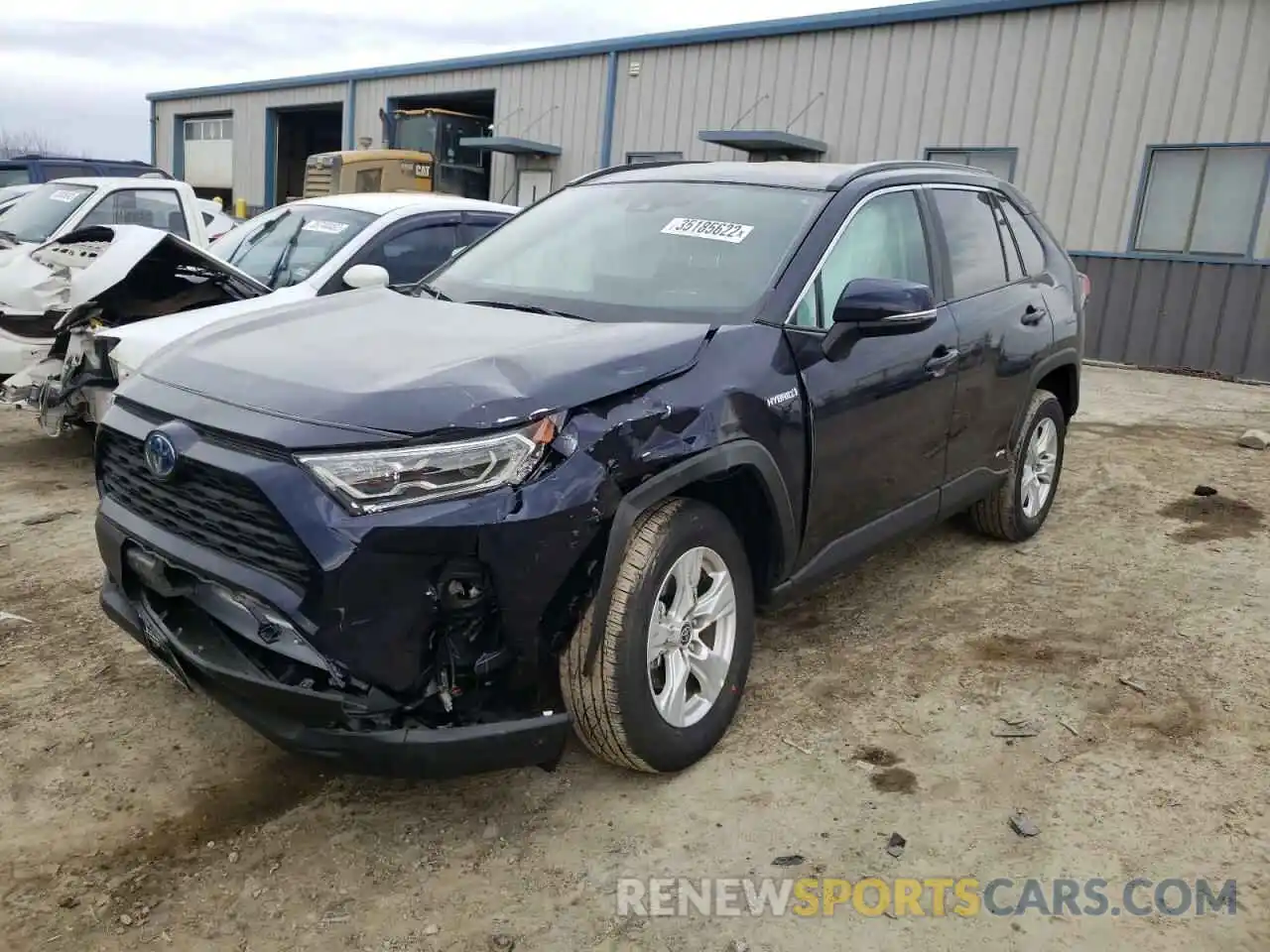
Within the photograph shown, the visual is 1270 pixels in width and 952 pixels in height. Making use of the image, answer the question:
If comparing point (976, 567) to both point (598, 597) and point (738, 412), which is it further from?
point (598, 597)

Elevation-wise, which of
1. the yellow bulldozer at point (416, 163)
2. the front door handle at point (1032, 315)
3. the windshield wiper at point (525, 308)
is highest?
the yellow bulldozer at point (416, 163)

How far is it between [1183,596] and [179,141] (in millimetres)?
30553

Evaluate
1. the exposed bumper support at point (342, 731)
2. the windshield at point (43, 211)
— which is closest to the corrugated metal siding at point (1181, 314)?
the windshield at point (43, 211)

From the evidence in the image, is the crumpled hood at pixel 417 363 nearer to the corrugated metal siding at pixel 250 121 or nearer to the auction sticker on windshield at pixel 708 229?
the auction sticker on windshield at pixel 708 229

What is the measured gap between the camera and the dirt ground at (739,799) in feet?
7.88

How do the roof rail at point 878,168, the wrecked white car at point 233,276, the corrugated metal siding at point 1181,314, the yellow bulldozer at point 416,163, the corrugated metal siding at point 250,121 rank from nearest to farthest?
the roof rail at point 878,168
the wrecked white car at point 233,276
the corrugated metal siding at point 1181,314
the yellow bulldozer at point 416,163
the corrugated metal siding at point 250,121

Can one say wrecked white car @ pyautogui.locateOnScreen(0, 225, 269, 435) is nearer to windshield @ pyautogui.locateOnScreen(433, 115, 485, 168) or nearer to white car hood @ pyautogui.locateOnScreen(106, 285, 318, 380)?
white car hood @ pyautogui.locateOnScreen(106, 285, 318, 380)

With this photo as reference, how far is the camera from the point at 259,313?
3.35m

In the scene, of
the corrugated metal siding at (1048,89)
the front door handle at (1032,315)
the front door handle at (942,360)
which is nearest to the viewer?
the front door handle at (942,360)

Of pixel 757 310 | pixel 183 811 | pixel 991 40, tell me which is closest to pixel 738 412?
pixel 757 310

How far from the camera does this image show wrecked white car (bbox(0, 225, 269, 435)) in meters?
5.59

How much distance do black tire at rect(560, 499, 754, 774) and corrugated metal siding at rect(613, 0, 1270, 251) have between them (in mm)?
11411

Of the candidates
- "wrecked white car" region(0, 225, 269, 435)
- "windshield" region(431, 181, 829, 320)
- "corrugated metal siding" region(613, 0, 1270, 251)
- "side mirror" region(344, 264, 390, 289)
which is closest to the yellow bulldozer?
"corrugated metal siding" region(613, 0, 1270, 251)

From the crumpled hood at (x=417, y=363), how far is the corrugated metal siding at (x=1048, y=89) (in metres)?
11.2
